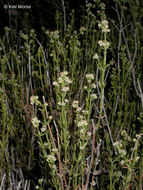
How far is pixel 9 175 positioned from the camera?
1488 mm

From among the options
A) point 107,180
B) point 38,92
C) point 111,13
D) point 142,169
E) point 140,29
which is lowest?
point 107,180

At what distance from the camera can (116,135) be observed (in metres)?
1.64

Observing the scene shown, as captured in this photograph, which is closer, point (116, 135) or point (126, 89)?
point (116, 135)

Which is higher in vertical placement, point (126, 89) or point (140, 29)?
point (140, 29)

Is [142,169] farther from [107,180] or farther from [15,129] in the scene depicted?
[15,129]

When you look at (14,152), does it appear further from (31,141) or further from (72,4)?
(72,4)

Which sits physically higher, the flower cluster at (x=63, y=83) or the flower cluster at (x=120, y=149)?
the flower cluster at (x=63, y=83)

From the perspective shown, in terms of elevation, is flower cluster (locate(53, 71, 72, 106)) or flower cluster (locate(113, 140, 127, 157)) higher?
flower cluster (locate(53, 71, 72, 106))

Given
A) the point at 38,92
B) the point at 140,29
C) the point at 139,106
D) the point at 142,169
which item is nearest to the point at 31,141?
the point at 38,92

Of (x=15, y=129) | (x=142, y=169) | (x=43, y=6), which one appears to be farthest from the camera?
(x=43, y=6)

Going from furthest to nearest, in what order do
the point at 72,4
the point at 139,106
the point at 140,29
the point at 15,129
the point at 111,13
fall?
the point at 72,4 < the point at 111,13 < the point at 140,29 < the point at 139,106 < the point at 15,129

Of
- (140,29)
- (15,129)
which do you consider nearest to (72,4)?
(140,29)

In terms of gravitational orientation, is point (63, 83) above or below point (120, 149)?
above

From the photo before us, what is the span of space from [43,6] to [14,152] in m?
2.40
